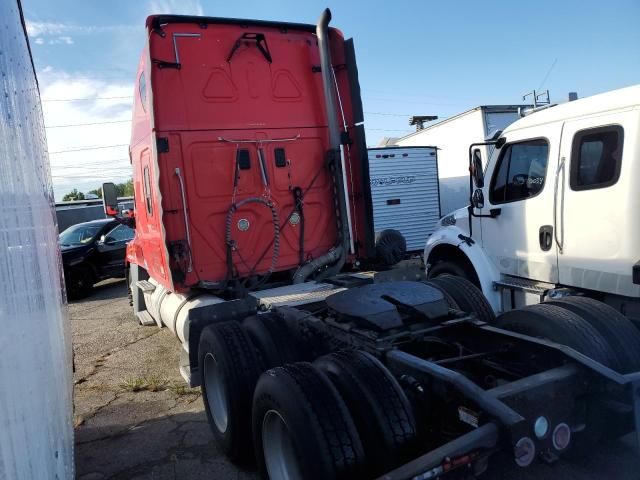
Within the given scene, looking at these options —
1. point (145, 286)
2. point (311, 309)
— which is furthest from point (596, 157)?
point (145, 286)

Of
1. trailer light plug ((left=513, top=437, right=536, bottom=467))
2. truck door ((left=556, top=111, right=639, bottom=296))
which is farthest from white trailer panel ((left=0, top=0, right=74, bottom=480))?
truck door ((left=556, top=111, right=639, bottom=296))

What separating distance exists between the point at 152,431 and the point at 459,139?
35.5 ft

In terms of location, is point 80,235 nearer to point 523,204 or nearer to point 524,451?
point 523,204

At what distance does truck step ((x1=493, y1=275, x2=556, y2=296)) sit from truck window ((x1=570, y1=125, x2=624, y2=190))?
3.38 ft

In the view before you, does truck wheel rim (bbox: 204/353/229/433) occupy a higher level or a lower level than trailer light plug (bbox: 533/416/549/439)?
lower

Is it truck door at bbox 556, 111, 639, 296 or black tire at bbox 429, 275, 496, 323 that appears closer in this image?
black tire at bbox 429, 275, 496, 323

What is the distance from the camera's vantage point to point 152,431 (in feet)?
13.9

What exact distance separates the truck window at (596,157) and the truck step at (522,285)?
3.38 ft

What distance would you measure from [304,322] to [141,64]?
10.8 ft

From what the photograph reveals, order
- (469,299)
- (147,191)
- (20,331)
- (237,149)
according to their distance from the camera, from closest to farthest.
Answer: (20,331) < (469,299) < (237,149) < (147,191)

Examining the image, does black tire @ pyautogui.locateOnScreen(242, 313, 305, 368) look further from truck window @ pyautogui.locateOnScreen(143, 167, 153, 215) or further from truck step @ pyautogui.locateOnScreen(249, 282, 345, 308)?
truck window @ pyautogui.locateOnScreen(143, 167, 153, 215)

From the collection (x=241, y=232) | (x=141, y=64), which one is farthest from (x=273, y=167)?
(x=141, y=64)

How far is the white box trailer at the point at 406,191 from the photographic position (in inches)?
483

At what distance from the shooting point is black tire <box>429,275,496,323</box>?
386cm
